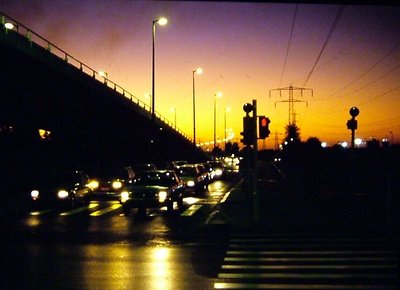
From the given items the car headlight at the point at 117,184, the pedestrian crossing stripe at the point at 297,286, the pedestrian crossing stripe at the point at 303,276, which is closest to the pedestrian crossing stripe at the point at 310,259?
the pedestrian crossing stripe at the point at 303,276

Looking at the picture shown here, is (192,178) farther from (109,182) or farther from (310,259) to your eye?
(310,259)

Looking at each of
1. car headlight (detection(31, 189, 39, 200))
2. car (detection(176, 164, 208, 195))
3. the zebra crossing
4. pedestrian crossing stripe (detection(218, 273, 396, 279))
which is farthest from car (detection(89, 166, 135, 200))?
pedestrian crossing stripe (detection(218, 273, 396, 279))

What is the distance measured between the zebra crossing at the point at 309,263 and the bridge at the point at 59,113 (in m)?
20.5

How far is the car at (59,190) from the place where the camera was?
27547 mm

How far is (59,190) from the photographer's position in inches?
1089

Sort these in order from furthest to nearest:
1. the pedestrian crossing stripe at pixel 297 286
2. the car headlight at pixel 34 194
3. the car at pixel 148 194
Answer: the car headlight at pixel 34 194
the car at pixel 148 194
the pedestrian crossing stripe at pixel 297 286

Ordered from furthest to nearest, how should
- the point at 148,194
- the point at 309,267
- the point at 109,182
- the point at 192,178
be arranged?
the point at 192,178
the point at 109,182
the point at 148,194
the point at 309,267

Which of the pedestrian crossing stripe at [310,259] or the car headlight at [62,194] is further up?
the car headlight at [62,194]

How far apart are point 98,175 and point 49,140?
23308mm

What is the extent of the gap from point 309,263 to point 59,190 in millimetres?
17390

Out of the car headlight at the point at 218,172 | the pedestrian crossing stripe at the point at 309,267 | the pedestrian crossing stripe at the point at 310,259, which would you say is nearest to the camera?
the pedestrian crossing stripe at the point at 309,267

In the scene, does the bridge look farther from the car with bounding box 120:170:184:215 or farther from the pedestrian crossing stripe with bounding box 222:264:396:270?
the pedestrian crossing stripe with bounding box 222:264:396:270

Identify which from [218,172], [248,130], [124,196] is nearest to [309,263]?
[248,130]

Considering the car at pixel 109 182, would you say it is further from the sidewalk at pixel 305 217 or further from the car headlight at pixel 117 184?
the sidewalk at pixel 305 217
